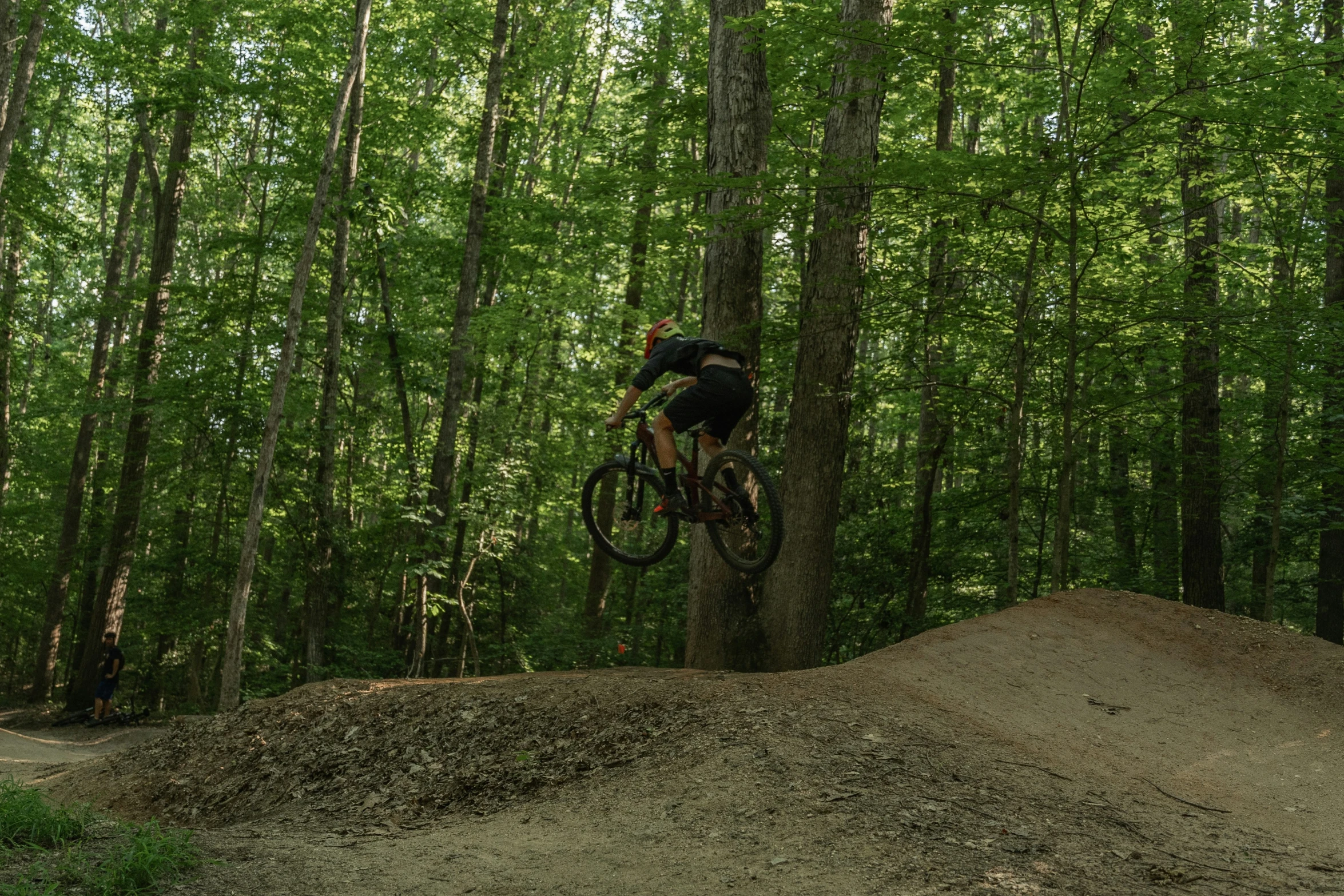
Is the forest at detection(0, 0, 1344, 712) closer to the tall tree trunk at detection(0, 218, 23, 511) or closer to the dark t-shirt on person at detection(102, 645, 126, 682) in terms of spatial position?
the tall tree trunk at detection(0, 218, 23, 511)

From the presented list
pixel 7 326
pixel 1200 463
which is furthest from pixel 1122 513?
pixel 7 326

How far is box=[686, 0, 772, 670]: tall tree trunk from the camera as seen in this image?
27.4ft

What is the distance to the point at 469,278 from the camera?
14.4 m

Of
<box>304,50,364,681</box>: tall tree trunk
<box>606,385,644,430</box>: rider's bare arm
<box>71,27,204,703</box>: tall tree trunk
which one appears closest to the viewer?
<box>606,385,644,430</box>: rider's bare arm

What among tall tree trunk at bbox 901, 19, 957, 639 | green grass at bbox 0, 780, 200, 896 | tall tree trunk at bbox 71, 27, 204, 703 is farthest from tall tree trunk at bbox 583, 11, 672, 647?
green grass at bbox 0, 780, 200, 896

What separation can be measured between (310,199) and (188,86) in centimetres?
233

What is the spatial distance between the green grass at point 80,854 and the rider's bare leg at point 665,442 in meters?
3.71

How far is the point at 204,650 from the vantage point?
647 inches

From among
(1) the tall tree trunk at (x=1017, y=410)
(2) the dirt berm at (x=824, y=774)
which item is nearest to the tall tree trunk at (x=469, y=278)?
(2) the dirt berm at (x=824, y=774)

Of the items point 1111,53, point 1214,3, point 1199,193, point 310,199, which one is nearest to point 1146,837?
point 1214,3

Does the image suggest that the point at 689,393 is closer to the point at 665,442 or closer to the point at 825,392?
the point at 665,442

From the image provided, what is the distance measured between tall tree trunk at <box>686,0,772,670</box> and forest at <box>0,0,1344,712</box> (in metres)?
0.04

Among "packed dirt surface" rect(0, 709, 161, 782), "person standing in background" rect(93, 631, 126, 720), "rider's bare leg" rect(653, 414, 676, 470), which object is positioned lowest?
"packed dirt surface" rect(0, 709, 161, 782)

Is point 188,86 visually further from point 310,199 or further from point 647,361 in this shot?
point 647,361
